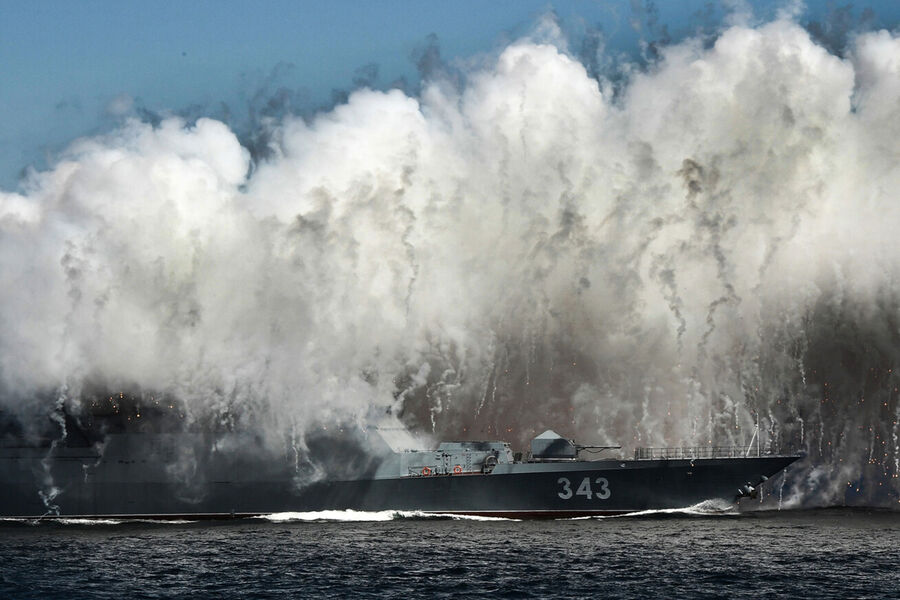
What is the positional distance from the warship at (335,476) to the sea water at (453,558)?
4.34ft

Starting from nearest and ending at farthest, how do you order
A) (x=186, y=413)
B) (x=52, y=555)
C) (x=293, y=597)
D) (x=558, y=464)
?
(x=293, y=597) < (x=52, y=555) < (x=558, y=464) < (x=186, y=413)

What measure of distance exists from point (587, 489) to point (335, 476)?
1577 centimetres

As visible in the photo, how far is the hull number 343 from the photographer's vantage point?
68.8m

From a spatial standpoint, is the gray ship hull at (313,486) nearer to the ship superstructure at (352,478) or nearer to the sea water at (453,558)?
the ship superstructure at (352,478)

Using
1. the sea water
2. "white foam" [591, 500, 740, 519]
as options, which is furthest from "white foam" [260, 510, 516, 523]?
"white foam" [591, 500, 740, 519]

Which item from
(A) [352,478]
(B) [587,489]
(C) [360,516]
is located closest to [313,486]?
(A) [352,478]

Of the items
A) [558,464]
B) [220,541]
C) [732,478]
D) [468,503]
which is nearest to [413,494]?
[468,503]

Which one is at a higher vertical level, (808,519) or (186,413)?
(186,413)

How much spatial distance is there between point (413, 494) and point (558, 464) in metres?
9.21

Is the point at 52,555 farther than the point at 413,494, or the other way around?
the point at 413,494

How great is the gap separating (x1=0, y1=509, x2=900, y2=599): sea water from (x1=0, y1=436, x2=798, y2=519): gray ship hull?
3.94 feet

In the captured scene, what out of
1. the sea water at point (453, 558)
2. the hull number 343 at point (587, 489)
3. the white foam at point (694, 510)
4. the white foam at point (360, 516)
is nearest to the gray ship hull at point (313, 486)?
the hull number 343 at point (587, 489)

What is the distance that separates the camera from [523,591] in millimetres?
44375

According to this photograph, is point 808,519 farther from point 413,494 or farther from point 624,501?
point 413,494
